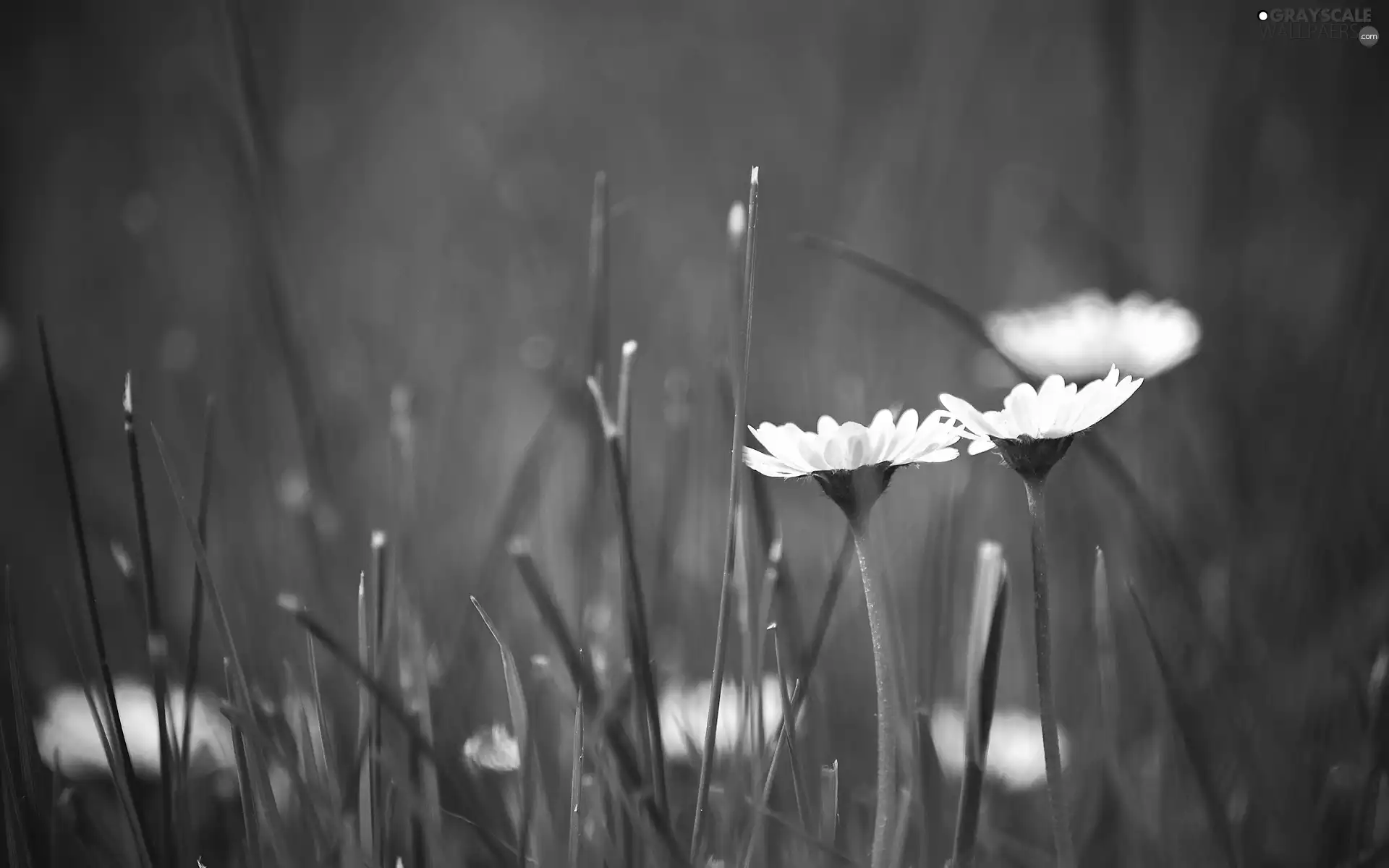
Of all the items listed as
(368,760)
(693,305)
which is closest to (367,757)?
(368,760)

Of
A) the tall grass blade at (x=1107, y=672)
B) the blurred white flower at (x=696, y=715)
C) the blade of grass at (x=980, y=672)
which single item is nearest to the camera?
the blade of grass at (x=980, y=672)

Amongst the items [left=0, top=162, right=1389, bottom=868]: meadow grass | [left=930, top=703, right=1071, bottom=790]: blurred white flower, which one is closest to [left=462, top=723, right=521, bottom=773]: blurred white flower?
[left=0, top=162, right=1389, bottom=868]: meadow grass

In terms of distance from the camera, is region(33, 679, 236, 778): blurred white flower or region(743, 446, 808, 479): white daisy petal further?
region(33, 679, 236, 778): blurred white flower

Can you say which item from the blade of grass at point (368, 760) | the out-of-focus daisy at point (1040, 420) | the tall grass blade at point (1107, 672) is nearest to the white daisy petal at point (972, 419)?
the out-of-focus daisy at point (1040, 420)

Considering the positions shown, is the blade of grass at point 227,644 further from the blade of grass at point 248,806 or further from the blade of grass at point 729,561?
the blade of grass at point 729,561

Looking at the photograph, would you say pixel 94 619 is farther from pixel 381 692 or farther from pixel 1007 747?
pixel 1007 747

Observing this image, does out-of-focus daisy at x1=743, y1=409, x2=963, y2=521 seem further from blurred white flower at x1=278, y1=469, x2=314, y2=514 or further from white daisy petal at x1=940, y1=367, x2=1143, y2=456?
blurred white flower at x1=278, y1=469, x2=314, y2=514
